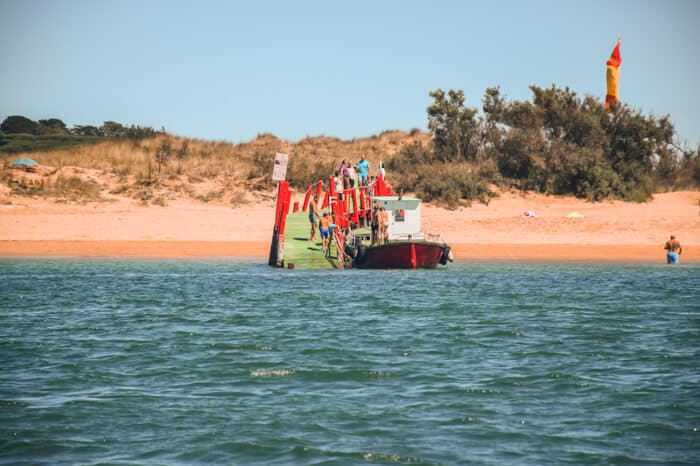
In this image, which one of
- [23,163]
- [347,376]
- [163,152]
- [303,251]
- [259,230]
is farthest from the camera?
[163,152]

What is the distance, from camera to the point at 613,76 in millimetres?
50938

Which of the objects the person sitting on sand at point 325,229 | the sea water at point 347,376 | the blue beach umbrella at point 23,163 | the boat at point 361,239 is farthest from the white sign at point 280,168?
the blue beach umbrella at point 23,163

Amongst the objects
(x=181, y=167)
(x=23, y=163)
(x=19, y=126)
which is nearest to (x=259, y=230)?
(x=181, y=167)

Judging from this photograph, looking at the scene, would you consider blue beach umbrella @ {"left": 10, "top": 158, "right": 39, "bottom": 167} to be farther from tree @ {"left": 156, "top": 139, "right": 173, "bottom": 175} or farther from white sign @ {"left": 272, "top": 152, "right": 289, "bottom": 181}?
white sign @ {"left": 272, "top": 152, "right": 289, "bottom": 181}

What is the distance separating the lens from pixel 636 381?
13773mm

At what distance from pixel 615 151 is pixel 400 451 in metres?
47.9

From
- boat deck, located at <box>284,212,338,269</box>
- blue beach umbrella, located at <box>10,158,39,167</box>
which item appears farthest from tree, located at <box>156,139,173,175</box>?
boat deck, located at <box>284,212,338,269</box>

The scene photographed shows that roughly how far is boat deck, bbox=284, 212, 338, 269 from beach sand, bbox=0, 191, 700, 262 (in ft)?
8.62

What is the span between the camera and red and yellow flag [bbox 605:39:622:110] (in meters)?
49.3

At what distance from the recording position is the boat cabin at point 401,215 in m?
35.1

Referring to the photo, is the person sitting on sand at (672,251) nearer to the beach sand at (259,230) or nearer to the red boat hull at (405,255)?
the beach sand at (259,230)

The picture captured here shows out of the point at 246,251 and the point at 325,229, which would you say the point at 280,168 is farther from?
the point at 246,251

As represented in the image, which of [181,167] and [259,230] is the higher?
[181,167]

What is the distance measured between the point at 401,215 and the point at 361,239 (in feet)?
6.09
